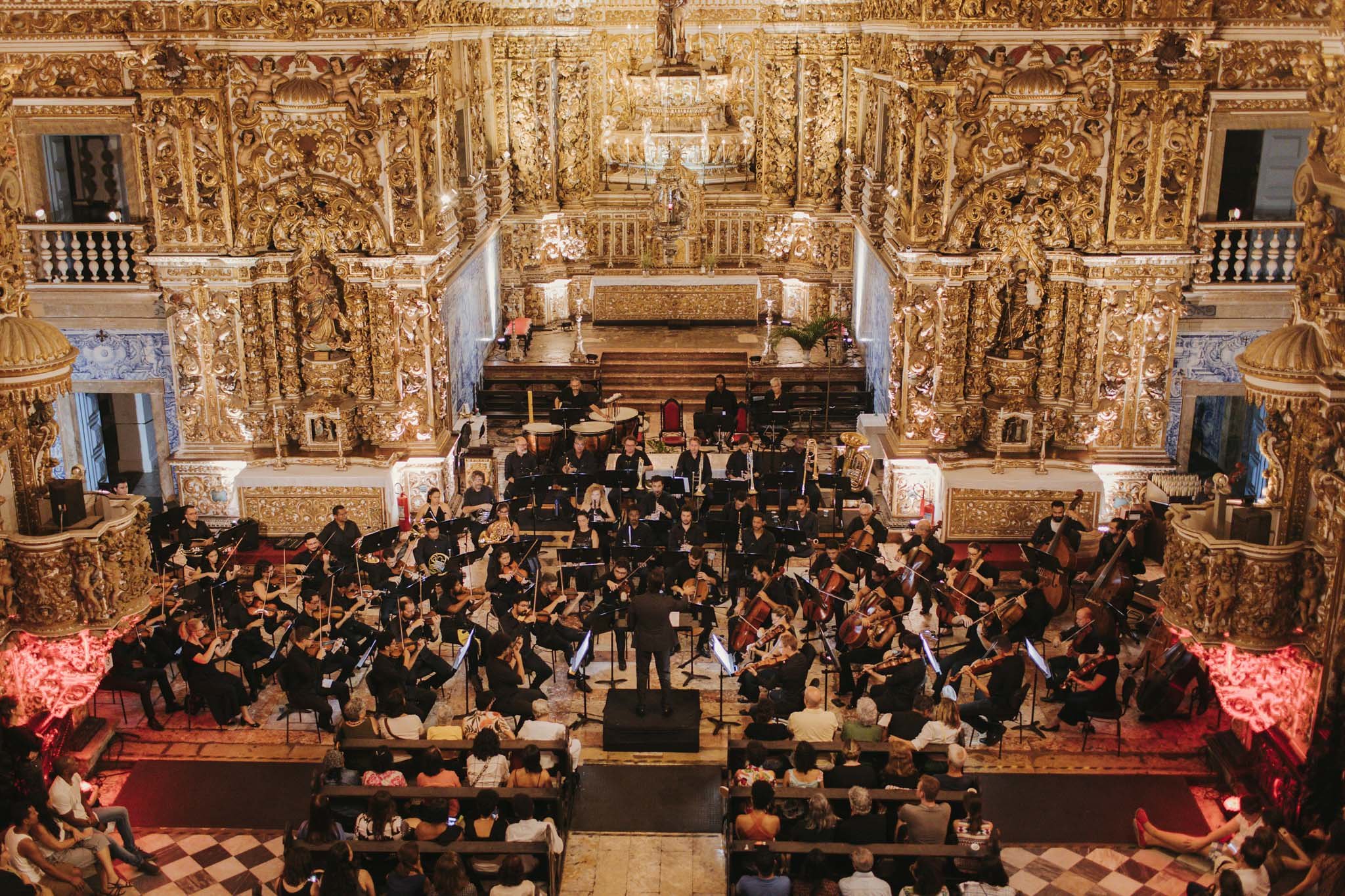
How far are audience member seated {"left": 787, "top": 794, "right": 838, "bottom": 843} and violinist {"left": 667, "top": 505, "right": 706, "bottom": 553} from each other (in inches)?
216

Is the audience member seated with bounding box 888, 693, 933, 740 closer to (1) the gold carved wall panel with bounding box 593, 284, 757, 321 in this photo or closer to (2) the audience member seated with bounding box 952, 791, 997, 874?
(2) the audience member seated with bounding box 952, 791, 997, 874

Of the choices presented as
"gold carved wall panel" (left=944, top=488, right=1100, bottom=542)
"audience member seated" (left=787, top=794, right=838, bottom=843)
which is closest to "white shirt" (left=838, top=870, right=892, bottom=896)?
"audience member seated" (left=787, top=794, right=838, bottom=843)

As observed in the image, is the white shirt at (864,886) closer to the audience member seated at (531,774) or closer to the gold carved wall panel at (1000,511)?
the audience member seated at (531,774)

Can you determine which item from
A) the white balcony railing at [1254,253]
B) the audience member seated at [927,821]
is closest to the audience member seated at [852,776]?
the audience member seated at [927,821]

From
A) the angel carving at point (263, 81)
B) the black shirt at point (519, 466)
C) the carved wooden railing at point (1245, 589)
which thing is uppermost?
the angel carving at point (263, 81)

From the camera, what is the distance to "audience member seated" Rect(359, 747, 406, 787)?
40.3 feet

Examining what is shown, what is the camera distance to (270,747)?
14.5 metres

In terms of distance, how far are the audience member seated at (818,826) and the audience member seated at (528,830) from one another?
6.68 feet

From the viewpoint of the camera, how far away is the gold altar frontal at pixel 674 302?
1104 inches

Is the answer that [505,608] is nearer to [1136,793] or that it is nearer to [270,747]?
[270,747]

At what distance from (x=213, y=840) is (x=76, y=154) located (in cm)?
1221

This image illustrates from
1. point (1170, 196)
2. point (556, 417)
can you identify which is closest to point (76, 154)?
point (556, 417)

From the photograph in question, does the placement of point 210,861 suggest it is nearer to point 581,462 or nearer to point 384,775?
point 384,775

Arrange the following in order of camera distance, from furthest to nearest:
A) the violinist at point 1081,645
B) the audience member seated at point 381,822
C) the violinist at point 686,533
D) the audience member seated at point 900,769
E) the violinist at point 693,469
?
the violinist at point 693,469 < the violinist at point 686,533 < the violinist at point 1081,645 < the audience member seated at point 900,769 < the audience member seated at point 381,822
